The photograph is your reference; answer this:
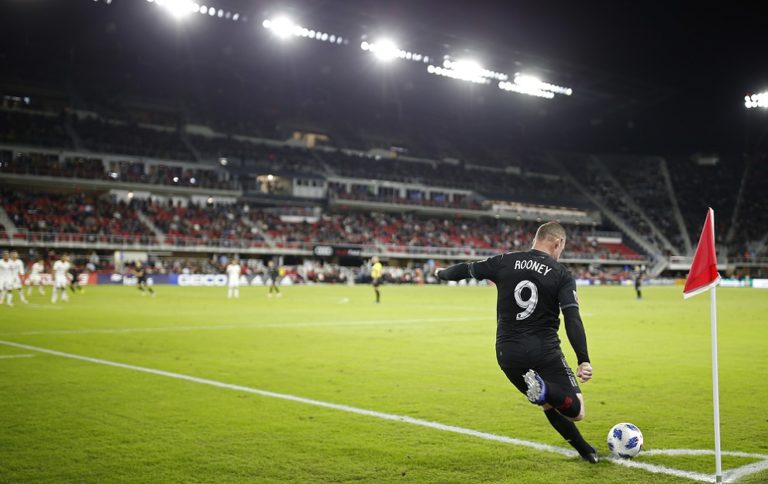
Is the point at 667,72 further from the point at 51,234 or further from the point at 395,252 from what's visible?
the point at 51,234

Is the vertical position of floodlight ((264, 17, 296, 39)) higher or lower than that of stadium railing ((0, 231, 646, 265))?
higher

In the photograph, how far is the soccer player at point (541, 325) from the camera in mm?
5598

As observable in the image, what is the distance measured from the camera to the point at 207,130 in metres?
75.4

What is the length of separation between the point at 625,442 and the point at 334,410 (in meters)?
3.49

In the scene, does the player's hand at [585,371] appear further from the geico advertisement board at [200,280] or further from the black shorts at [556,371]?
the geico advertisement board at [200,280]

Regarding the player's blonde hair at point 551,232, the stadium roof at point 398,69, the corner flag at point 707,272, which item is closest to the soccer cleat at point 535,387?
the player's blonde hair at point 551,232

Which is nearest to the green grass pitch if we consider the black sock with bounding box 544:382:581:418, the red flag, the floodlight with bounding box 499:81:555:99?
the black sock with bounding box 544:382:581:418

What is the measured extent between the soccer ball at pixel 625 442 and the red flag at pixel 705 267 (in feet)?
4.37

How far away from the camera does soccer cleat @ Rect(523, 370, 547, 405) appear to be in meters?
5.50

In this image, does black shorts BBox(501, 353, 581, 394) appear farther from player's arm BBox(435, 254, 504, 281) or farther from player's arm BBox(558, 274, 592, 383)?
player's arm BBox(435, 254, 504, 281)

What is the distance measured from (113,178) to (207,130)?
16.0 metres

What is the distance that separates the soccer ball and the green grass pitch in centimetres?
19

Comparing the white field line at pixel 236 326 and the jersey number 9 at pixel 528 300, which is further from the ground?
the jersey number 9 at pixel 528 300

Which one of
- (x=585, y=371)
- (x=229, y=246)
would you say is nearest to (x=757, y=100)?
(x=229, y=246)
